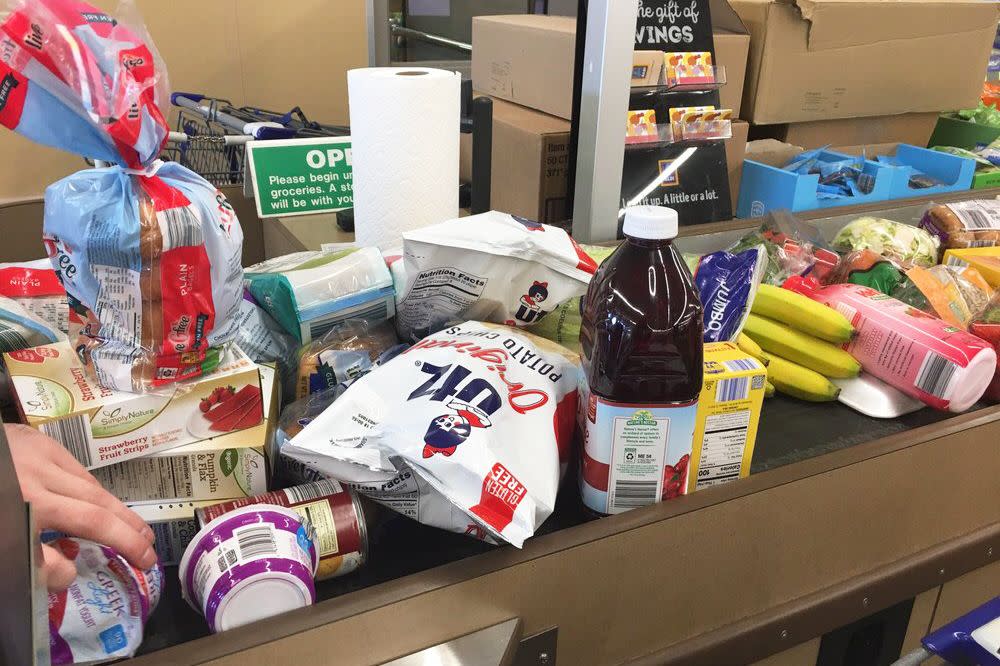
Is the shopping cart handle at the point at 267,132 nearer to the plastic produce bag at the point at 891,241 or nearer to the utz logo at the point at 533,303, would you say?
the utz logo at the point at 533,303

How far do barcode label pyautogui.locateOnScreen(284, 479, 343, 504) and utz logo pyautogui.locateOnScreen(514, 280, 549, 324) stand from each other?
0.33 meters

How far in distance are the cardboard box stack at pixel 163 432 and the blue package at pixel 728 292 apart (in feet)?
2.06

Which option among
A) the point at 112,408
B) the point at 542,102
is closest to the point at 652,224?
the point at 112,408

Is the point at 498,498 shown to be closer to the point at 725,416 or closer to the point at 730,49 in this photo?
the point at 725,416

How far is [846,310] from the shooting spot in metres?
1.21

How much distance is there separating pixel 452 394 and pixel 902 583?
77cm

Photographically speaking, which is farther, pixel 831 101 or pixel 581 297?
pixel 831 101

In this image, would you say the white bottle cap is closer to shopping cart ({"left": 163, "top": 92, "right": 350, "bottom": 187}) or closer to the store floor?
the store floor

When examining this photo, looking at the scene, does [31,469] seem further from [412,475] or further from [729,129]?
[729,129]

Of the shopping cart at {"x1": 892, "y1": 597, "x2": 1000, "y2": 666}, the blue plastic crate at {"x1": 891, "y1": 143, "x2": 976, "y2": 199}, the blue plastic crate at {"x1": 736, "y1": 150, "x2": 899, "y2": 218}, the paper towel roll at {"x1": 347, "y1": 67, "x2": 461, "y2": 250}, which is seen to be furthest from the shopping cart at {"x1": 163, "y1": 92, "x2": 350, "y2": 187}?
the shopping cart at {"x1": 892, "y1": 597, "x2": 1000, "y2": 666}

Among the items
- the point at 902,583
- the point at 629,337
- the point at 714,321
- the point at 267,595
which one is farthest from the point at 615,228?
the point at 267,595

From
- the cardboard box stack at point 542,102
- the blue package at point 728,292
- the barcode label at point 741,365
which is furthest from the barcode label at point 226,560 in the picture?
the cardboard box stack at point 542,102

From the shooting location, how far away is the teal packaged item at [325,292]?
0.98 metres

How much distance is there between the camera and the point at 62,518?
2.20 feet
